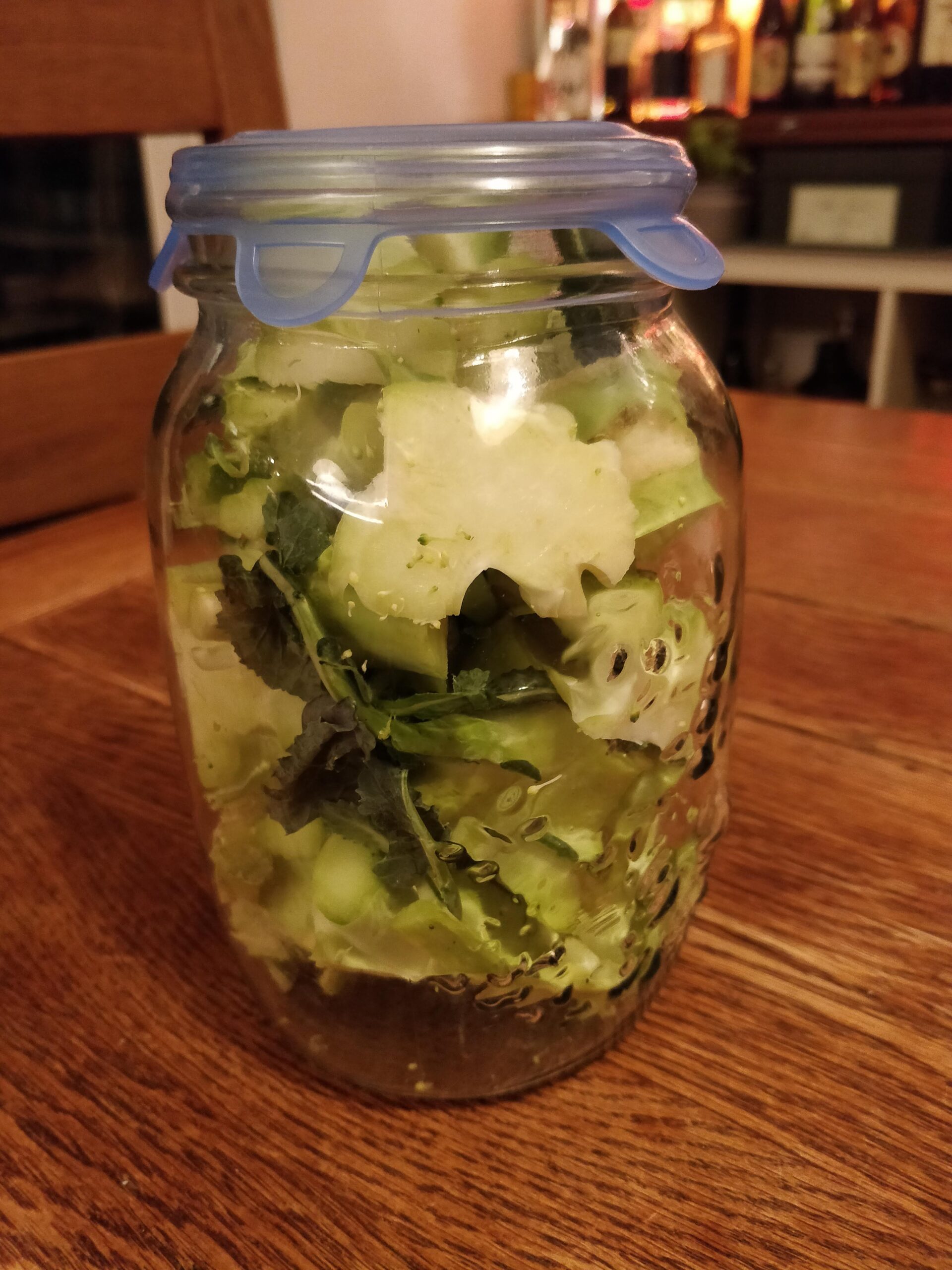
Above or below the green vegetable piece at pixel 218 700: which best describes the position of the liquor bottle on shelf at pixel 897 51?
above

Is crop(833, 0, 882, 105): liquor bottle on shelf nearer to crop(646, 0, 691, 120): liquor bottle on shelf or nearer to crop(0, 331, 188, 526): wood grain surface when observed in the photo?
crop(646, 0, 691, 120): liquor bottle on shelf

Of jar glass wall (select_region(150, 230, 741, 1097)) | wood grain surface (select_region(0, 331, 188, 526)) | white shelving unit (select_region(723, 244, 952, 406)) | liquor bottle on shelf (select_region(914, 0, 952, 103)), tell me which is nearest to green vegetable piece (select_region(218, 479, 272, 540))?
jar glass wall (select_region(150, 230, 741, 1097))

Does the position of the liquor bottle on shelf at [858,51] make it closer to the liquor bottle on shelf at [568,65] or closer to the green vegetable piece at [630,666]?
the liquor bottle on shelf at [568,65]

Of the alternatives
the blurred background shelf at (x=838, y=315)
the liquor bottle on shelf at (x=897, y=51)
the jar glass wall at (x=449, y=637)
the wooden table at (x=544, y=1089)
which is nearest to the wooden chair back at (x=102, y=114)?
the wooden table at (x=544, y=1089)

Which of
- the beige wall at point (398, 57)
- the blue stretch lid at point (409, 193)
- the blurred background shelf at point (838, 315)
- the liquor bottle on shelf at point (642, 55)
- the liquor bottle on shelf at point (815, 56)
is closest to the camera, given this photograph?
the blue stretch lid at point (409, 193)

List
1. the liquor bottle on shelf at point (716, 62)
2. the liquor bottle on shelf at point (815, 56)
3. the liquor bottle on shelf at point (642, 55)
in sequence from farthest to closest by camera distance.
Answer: the liquor bottle on shelf at point (642, 55) → the liquor bottle on shelf at point (716, 62) → the liquor bottle on shelf at point (815, 56)

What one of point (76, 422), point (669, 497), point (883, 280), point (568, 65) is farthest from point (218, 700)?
point (568, 65)
